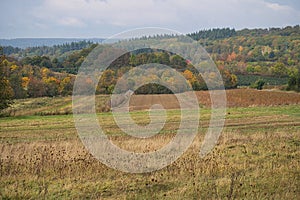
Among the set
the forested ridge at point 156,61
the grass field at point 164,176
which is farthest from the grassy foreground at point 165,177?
the forested ridge at point 156,61

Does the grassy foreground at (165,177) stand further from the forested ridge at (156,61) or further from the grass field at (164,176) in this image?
the forested ridge at (156,61)

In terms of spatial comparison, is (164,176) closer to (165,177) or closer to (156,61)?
(165,177)

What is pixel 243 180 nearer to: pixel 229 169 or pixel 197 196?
pixel 229 169

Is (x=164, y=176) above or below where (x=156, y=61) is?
below

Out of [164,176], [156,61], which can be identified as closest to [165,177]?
[164,176]

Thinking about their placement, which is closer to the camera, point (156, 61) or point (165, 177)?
point (165, 177)

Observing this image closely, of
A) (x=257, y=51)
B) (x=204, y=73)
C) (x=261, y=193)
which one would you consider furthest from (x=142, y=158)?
(x=257, y=51)

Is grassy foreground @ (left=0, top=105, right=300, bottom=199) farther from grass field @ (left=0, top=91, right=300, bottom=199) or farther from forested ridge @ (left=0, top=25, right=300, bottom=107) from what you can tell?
forested ridge @ (left=0, top=25, right=300, bottom=107)

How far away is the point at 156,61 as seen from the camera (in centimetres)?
6438

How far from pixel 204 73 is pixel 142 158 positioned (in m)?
A: 56.6

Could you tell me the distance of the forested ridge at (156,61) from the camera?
191 ft

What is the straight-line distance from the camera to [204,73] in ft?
215

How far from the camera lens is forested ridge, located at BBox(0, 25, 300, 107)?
58.2 metres

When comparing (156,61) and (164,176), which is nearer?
(164,176)
